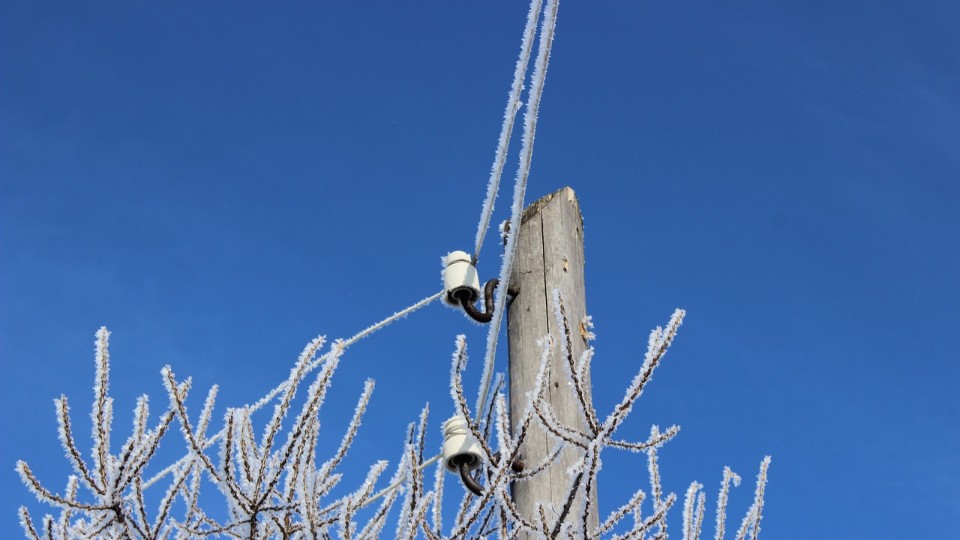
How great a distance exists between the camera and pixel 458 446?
9.65 feet

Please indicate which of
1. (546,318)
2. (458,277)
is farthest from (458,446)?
(458,277)

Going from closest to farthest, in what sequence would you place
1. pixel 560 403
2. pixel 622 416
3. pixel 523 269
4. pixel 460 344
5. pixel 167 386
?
pixel 622 416 < pixel 167 386 < pixel 460 344 < pixel 560 403 < pixel 523 269

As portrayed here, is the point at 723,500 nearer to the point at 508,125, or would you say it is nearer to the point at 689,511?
the point at 689,511

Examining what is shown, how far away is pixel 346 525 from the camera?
7.95 feet

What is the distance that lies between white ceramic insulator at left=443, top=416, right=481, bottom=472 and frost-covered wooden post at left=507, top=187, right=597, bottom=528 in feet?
0.57

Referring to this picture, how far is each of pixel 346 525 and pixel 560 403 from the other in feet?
2.63

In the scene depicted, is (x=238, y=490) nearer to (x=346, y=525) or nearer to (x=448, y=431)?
(x=346, y=525)

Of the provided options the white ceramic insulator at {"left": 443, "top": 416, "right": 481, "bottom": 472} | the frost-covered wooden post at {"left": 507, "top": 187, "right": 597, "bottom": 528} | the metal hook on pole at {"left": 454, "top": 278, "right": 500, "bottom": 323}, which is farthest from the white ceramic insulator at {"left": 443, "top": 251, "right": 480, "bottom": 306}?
the white ceramic insulator at {"left": 443, "top": 416, "right": 481, "bottom": 472}

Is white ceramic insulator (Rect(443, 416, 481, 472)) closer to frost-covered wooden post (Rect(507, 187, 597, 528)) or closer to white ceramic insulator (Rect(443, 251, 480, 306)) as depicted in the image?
frost-covered wooden post (Rect(507, 187, 597, 528))

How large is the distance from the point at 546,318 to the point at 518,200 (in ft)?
1.37

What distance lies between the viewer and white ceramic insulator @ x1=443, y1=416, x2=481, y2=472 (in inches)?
115

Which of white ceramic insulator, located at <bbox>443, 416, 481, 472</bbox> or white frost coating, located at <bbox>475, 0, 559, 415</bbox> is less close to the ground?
white frost coating, located at <bbox>475, 0, 559, 415</bbox>

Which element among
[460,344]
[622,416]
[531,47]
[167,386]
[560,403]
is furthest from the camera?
[560,403]

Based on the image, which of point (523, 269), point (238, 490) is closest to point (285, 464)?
point (238, 490)
